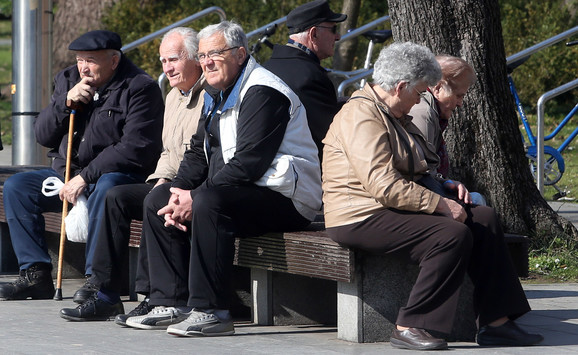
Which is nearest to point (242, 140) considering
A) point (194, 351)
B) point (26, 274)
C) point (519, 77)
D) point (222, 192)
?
point (222, 192)

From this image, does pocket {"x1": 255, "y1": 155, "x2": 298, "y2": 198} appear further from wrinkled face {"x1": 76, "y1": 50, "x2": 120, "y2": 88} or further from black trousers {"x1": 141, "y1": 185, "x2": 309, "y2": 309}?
wrinkled face {"x1": 76, "y1": 50, "x2": 120, "y2": 88}

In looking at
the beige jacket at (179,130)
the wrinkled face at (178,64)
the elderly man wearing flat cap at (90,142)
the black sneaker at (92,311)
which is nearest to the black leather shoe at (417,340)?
the black sneaker at (92,311)

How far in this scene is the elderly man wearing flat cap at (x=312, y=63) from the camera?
629 cm

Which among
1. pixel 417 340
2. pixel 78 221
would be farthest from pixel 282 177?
pixel 78 221

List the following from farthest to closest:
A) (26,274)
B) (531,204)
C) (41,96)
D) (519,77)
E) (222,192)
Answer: (519,77) → (41,96) → (531,204) → (26,274) → (222,192)

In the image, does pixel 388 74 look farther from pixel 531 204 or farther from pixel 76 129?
pixel 531 204

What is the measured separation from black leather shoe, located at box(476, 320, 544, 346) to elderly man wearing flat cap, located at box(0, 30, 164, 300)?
2209 millimetres

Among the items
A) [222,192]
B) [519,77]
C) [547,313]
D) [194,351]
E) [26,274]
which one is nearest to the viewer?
[194,351]

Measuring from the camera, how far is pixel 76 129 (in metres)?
6.78

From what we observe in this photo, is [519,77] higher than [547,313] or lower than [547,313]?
higher

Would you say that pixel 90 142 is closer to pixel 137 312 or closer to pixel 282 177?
pixel 137 312

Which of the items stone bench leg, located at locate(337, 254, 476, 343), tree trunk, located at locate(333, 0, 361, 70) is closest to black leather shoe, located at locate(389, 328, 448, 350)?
stone bench leg, located at locate(337, 254, 476, 343)

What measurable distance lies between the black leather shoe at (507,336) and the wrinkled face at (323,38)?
206 centimetres

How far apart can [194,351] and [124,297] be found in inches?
71.8
